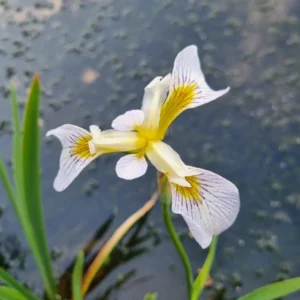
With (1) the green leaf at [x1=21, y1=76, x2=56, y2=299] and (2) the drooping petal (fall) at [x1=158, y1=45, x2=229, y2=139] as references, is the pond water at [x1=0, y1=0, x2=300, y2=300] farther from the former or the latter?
(2) the drooping petal (fall) at [x1=158, y1=45, x2=229, y2=139]

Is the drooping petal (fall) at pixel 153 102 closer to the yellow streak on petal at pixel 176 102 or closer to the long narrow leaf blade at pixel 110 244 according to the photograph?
the yellow streak on petal at pixel 176 102

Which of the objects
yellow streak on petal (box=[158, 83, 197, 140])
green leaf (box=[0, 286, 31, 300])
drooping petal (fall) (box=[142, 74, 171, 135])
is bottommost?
green leaf (box=[0, 286, 31, 300])

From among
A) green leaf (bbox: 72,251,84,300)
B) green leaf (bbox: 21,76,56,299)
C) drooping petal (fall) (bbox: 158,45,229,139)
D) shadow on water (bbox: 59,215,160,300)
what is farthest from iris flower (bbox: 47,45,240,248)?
shadow on water (bbox: 59,215,160,300)

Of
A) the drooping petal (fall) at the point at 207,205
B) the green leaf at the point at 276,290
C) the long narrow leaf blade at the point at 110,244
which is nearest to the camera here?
the drooping petal (fall) at the point at 207,205

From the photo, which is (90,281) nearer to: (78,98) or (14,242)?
(14,242)

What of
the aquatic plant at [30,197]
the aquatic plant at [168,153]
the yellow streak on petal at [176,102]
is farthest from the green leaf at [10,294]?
the yellow streak on petal at [176,102]

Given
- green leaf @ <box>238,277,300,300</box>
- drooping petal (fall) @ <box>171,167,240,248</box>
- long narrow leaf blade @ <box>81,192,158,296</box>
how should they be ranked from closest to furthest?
drooping petal (fall) @ <box>171,167,240,248</box>, green leaf @ <box>238,277,300,300</box>, long narrow leaf blade @ <box>81,192,158,296</box>

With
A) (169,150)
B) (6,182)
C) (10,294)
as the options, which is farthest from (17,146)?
(169,150)
